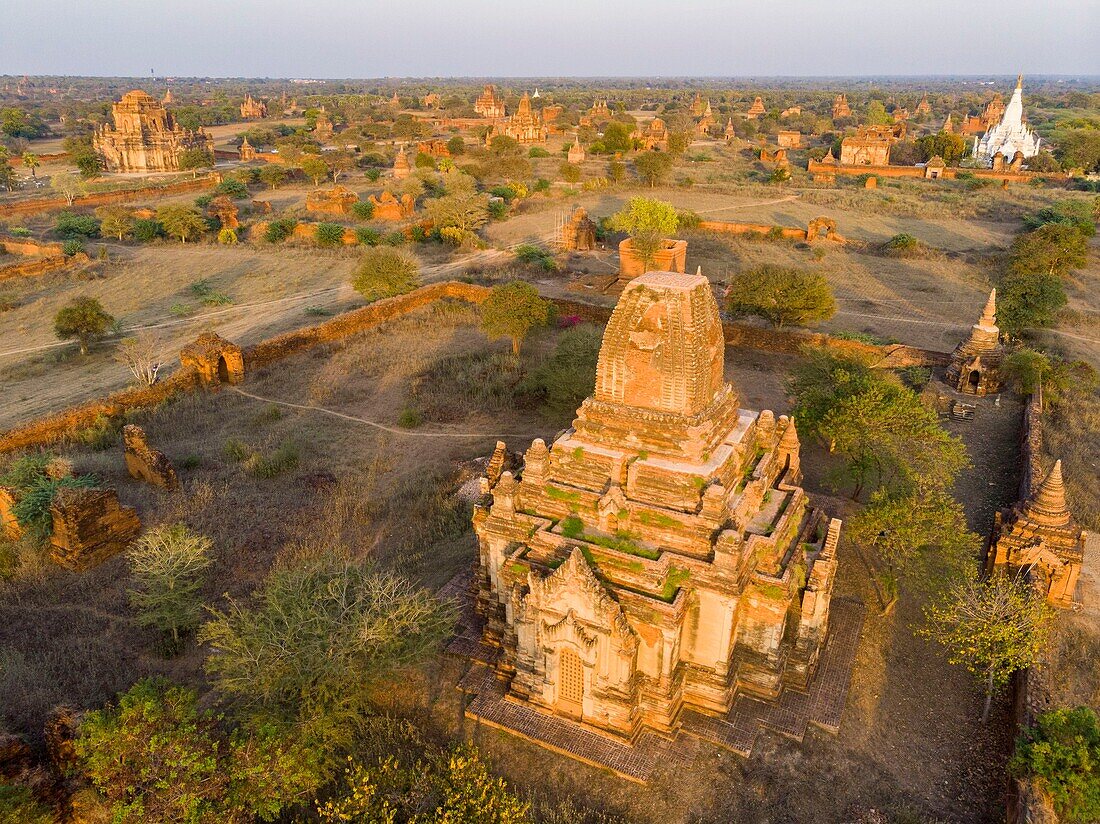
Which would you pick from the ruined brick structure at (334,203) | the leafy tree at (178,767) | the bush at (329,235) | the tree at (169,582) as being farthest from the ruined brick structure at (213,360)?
the ruined brick structure at (334,203)

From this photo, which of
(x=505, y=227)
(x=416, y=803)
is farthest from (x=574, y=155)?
(x=416, y=803)

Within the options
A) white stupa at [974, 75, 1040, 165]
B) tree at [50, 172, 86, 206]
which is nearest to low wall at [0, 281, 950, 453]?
tree at [50, 172, 86, 206]

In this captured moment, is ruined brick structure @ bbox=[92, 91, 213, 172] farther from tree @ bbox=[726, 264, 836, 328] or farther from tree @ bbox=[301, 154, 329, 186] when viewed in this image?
tree @ bbox=[726, 264, 836, 328]

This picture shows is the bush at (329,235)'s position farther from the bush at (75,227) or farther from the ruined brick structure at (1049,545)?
the ruined brick structure at (1049,545)

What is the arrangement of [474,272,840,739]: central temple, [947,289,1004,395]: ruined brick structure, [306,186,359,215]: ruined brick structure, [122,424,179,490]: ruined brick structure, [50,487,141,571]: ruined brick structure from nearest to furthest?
[474,272,840,739]: central temple, [50,487,141,571]: ruined brick structure, [122,424,179,490]: ruined brick structure, [947,289,1004,395]: ruined brick structure, [306,186,359,215]: ruined brick structure

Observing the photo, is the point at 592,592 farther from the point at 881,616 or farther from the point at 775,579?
the point at 881,616

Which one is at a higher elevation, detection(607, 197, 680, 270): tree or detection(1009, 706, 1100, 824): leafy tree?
detection(607, 197, 680, 270): tree
